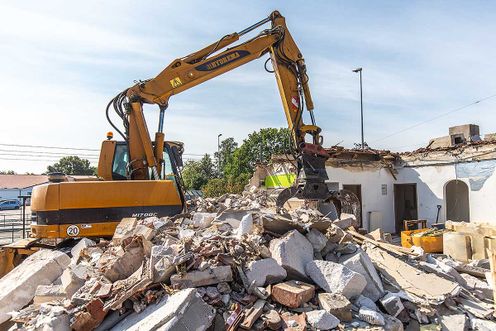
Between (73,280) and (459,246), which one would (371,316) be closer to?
(73,280)

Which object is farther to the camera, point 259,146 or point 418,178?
point 259,146

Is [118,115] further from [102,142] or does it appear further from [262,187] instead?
[262,187]

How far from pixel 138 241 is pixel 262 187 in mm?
11561

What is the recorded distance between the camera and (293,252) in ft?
14.2

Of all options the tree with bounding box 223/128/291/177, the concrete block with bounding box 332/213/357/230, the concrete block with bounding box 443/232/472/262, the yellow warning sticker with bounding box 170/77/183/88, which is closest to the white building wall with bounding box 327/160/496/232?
the concrete block with bounding box 443/232/472/262

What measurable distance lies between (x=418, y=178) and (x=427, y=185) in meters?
0.47

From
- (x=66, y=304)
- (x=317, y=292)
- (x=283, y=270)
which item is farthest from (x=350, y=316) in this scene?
(x=66, y=304)

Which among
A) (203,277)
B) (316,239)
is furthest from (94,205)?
(316,239)

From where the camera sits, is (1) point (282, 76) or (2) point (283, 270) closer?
(2) point (283, 270)

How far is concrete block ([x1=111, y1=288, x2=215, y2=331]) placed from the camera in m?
3.17

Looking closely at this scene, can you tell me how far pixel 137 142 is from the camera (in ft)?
22.9

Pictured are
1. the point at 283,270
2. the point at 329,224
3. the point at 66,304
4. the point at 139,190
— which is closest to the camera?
the point at 66,304

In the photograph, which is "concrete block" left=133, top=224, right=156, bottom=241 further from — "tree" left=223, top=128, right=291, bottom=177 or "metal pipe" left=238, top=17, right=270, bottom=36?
"tree" left=223, top=128, right=291, bottom=177

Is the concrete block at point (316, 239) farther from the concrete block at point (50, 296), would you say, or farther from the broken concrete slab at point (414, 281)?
the concrete block at point (50, 296)
